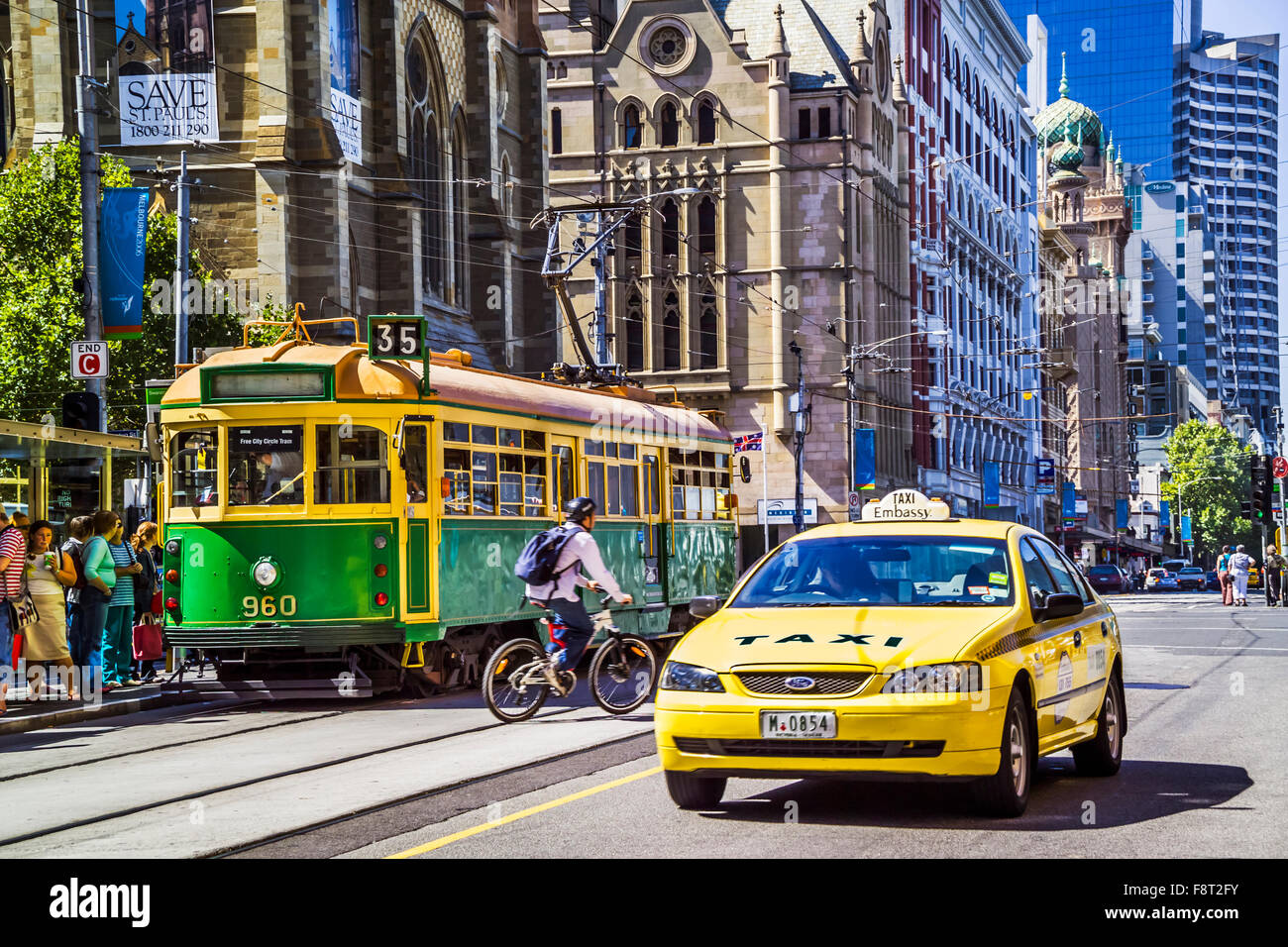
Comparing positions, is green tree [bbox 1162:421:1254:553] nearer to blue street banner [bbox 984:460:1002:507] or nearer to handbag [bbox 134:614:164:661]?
blue street banner [bbox 984:460:1002:507]

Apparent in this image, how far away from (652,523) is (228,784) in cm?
1172

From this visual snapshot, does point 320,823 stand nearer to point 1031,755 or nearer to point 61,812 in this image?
point 61,812

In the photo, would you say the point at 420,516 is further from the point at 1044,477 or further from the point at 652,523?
the point at 1044,477

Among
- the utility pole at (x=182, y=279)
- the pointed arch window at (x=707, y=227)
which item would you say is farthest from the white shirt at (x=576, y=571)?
the pointed arch window at (x=707, y=227)

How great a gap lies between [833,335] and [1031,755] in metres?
60.3

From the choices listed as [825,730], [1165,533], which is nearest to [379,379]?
[825,730]

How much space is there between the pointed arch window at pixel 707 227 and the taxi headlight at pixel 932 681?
61691 millimetres

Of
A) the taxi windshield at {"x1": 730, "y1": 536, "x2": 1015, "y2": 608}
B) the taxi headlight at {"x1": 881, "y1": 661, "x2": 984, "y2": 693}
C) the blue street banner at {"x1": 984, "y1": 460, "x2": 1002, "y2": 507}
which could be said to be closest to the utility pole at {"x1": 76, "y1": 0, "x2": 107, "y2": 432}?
the taxi windshield at {"x1": 730, "y1": 536, "x2": 1015, "y2": 608}

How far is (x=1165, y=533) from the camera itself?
157125mm

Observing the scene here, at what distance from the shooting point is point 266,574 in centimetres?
1733

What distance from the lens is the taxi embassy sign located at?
137 feet

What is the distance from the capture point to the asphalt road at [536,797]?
8.64m

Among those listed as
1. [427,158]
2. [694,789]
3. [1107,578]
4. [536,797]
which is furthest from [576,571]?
[1107,578]

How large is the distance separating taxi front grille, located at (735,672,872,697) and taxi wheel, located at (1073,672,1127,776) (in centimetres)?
270
